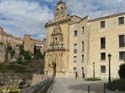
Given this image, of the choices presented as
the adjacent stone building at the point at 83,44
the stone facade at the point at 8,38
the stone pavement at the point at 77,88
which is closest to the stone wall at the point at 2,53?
the stone facade at the point at 8,38

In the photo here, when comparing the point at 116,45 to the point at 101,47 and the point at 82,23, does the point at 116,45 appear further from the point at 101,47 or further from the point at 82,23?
the point at 82,23

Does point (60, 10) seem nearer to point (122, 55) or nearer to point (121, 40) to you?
point (121, 40)

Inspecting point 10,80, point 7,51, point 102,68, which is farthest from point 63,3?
point 7,51

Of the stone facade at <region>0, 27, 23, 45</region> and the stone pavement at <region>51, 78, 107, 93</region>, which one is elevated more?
the stone facade at <region>0, 27, 23, 45</region>

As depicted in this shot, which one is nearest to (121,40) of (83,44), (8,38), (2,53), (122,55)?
(122,55)

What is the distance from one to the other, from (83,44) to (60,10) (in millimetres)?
12202

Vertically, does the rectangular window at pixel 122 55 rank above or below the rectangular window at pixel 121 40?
below

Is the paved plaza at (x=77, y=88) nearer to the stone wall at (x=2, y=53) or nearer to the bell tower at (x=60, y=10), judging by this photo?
the bell tower at (x=60, y=10)

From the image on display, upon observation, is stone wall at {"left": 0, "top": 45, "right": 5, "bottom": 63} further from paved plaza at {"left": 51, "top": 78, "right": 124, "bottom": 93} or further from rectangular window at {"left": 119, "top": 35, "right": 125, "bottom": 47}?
paved plaza at {"left": 51, "top": 78, "right": 124, "bottom": 93}

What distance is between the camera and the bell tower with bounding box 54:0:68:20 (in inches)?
2448

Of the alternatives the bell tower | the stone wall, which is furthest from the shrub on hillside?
the stone wall

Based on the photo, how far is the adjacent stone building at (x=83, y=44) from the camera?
160 feet

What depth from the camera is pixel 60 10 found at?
6325 cm

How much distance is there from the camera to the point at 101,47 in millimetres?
51375
